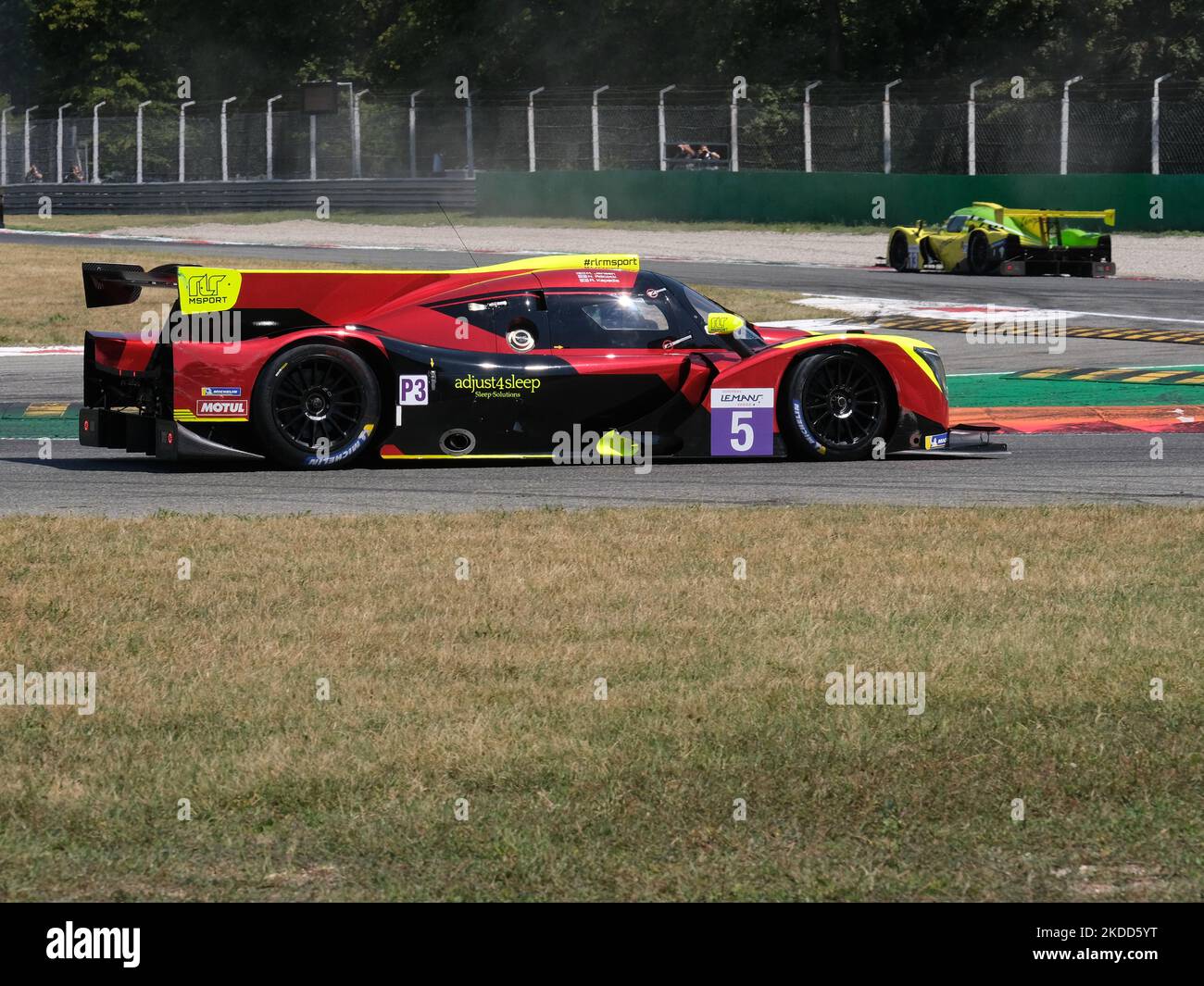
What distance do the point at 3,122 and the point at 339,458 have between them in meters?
45.7

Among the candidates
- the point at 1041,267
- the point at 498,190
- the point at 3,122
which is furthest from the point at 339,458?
the point at 3,122

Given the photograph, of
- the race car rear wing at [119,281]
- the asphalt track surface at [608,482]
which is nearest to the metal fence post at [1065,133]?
the asphalt track surface at [608,482]

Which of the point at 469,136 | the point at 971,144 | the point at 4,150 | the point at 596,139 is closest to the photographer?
the point at 971,144

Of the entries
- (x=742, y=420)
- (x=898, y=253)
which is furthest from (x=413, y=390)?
(x=898, y=253)

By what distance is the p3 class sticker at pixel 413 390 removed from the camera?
10430 millimetres

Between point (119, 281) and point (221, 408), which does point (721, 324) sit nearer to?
point (221, 408)

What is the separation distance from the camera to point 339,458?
34.5ft

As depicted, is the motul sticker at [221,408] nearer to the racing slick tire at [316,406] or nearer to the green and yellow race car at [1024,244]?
the racing slick tire at [316,406]

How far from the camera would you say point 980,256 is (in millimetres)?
26578

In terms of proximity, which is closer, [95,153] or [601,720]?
[601,720]

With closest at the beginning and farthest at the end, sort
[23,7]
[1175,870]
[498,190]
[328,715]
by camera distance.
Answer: [1175,870] → [328,715] → [498,190] → [23,7]

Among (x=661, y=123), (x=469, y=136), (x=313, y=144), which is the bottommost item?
(x=661, y=123)

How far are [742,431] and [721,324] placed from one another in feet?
2.29
